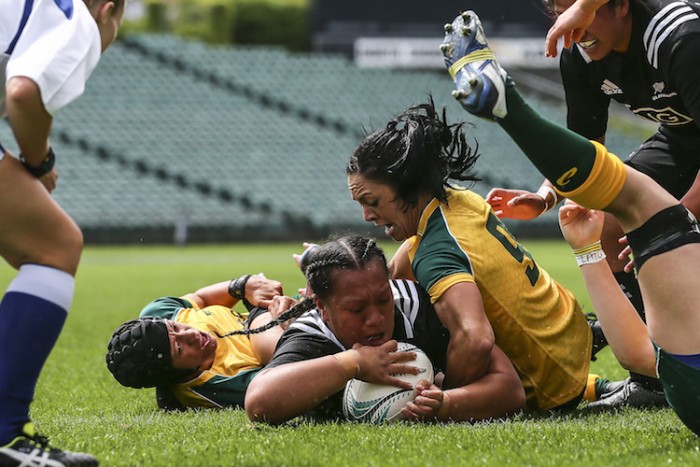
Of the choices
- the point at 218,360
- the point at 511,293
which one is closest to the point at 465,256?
the point at 511,293

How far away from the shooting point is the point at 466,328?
390cm

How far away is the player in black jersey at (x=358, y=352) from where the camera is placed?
3889 millimetres

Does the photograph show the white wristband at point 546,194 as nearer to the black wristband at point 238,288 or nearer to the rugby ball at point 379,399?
the rugby ball at point 379,399

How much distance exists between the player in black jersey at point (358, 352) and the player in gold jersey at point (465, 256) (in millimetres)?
145

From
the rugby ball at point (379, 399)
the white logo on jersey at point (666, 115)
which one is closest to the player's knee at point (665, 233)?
the rugby ball at point (379, 399)

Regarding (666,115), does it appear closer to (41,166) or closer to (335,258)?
(335,258)

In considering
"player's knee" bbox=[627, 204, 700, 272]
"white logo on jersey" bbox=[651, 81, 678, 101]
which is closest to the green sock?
"player's knee" bbox=[627, 204, 700, 272]

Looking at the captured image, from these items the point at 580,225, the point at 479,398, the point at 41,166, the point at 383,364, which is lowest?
the point at 479,398

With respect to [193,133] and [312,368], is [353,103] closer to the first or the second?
[193,133]

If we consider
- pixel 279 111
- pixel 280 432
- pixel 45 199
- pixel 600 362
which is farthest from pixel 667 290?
pixel 279 111

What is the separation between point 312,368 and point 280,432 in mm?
272

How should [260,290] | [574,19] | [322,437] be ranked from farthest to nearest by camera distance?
[260,290], [574,19], [322,437]

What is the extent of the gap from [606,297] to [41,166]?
7.85ft

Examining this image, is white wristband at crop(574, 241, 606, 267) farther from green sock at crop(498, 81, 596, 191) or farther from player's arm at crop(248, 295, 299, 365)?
player's arm at crop(248, 295, 299, 365)
